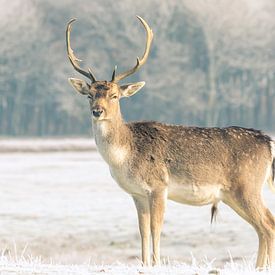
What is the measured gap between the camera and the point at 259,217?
11836 millimetres

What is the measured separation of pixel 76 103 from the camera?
265 feet

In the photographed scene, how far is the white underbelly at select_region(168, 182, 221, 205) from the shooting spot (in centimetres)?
1153

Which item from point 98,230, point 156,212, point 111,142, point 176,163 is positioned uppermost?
point 111,142

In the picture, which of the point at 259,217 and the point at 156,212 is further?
the point at 259,217

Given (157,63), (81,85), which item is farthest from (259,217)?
(157,63)

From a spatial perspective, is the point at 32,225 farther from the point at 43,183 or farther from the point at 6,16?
the point at 6,16

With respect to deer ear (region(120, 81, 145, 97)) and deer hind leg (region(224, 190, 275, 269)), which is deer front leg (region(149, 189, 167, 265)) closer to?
deer hind leg (region(224, 190, 275, 269))

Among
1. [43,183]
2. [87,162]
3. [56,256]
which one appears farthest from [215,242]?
[87,162]

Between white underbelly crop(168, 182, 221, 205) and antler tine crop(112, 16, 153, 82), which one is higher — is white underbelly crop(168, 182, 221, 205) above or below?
below

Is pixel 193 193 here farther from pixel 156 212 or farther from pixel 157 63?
pixel 157 63

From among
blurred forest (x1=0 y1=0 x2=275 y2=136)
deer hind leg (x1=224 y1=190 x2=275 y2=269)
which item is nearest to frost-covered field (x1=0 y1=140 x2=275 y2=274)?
deer hind leg (x1=224 y1=190 x2=275 y2=269)

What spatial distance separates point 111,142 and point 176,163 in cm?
81

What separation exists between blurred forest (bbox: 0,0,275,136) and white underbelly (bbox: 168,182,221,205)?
68.8 metres

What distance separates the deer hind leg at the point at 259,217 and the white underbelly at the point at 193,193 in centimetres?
24
